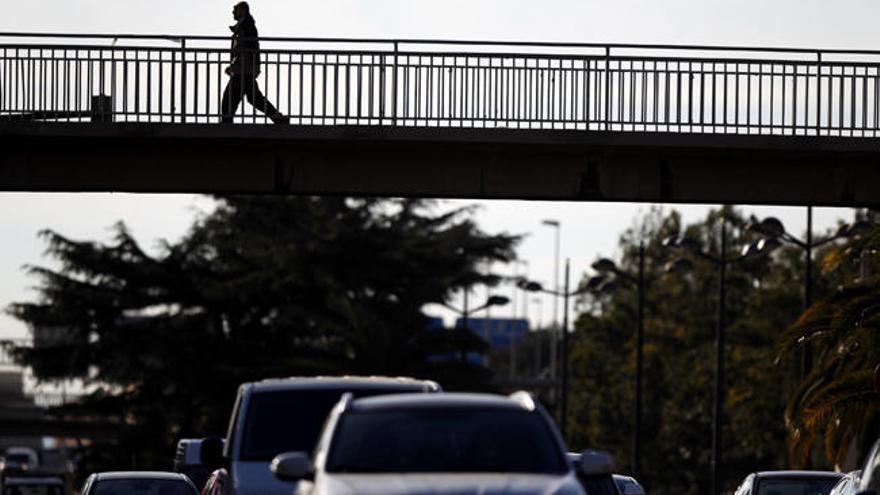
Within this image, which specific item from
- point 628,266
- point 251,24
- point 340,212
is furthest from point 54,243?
point 251,24

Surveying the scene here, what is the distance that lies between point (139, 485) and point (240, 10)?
9478mm

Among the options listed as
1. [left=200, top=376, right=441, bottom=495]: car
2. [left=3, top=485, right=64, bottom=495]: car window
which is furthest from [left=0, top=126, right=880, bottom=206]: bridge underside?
[left=200, top=376, right=441, bottom=495]: car

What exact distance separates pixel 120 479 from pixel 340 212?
2208 inches

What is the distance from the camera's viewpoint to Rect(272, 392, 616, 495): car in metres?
14.4

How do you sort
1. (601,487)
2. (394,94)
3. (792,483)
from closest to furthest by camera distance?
(601,487), (792,483), (394,94)

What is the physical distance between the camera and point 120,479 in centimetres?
3044

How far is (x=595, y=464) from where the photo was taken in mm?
15578

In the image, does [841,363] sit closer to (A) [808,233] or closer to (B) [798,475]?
(B) [798,475]

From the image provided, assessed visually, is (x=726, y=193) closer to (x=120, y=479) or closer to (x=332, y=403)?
(x=120, y=479)

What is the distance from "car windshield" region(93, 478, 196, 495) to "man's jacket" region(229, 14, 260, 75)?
7561mm

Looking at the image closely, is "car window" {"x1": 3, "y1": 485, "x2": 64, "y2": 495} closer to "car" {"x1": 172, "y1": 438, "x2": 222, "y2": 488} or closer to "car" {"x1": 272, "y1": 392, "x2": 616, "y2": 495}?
Answer: "car" {"x1": 172, "y1": 438, "x2": 222, "y2": 488}

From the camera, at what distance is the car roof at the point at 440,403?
15.4 meters

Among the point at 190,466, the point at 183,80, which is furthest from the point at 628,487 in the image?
the point at 190,466

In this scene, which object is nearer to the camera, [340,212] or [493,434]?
[493,434]
